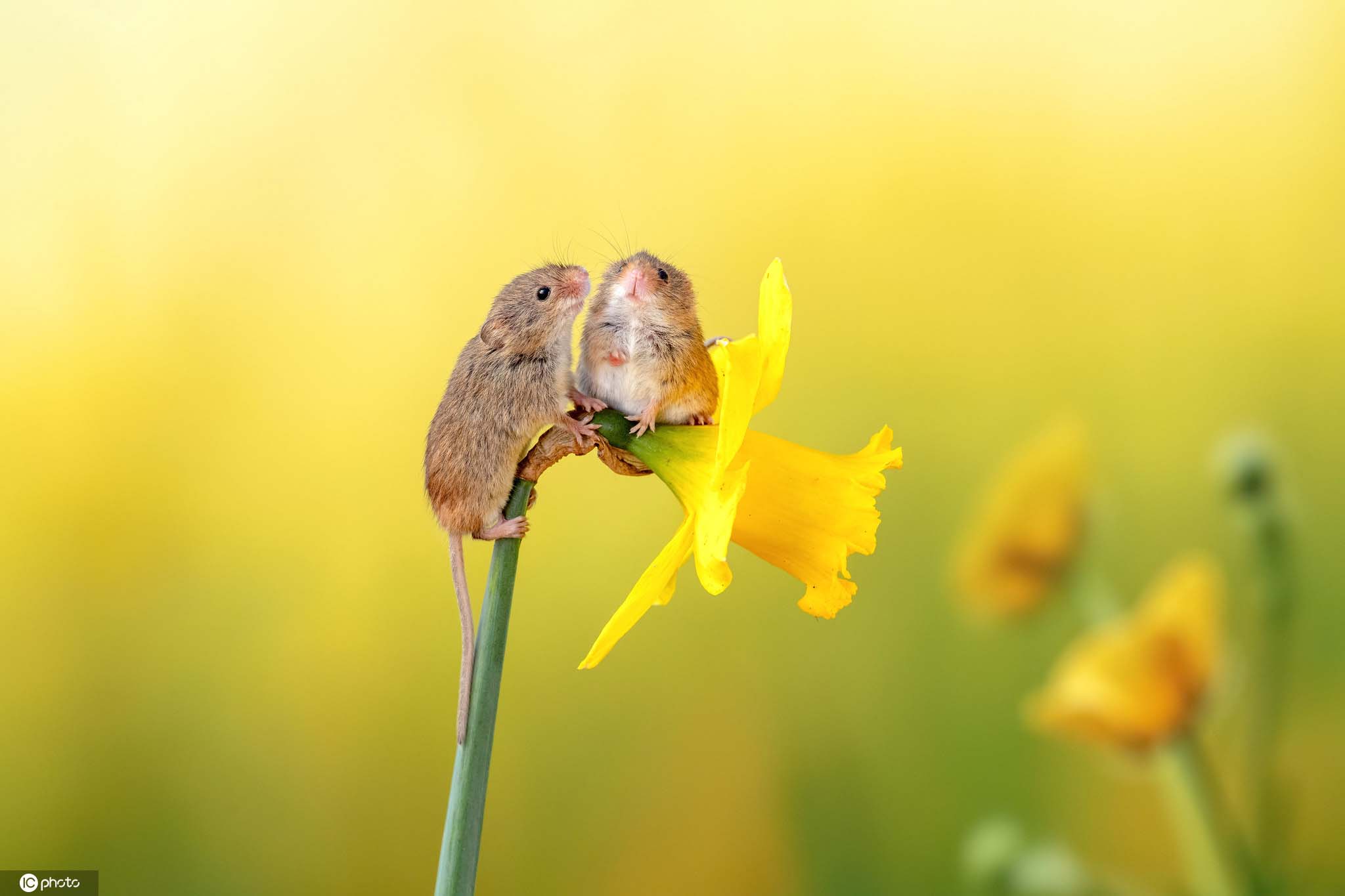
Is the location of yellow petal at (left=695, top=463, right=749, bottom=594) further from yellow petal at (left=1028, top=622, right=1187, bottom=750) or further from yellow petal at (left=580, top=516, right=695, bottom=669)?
yellow petal at (left=1028, top=622, right=1187, bottom=750)

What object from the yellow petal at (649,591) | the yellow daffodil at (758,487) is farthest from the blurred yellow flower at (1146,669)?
the yellow petal at (649,591)

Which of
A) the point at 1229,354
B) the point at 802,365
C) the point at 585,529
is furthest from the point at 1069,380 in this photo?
the point at 585,529

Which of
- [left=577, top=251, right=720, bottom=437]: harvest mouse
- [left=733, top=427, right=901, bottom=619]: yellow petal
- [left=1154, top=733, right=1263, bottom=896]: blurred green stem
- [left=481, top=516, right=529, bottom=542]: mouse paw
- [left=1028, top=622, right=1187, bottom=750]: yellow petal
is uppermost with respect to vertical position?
[left=577, top=251, right=720, bottom=437]: harvest mouse

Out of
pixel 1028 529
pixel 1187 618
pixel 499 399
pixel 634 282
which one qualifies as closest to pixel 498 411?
pixel 499 399

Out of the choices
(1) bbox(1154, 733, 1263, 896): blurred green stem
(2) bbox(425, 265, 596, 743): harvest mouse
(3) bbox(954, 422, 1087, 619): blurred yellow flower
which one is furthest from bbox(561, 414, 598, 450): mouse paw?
(1) bbox(1154, 733, 1263, 896): blurred green stem

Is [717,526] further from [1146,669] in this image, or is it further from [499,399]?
[1146,669]

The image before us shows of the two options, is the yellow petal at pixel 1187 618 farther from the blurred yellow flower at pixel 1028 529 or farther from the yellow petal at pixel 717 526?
the yellow petal at pixel 717 526

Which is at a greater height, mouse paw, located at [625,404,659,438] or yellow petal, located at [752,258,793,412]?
yellow petal, located at [752,258,793,412]
